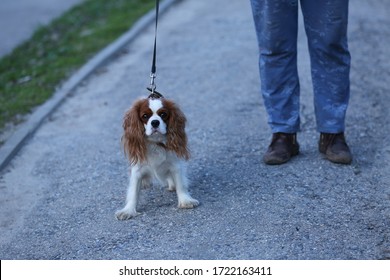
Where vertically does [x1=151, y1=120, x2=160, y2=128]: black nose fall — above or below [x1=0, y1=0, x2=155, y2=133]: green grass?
above

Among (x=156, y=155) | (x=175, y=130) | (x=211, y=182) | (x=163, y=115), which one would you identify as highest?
(x=163, y=115)

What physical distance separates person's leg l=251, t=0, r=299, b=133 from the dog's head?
3.08ft

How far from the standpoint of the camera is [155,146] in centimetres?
464

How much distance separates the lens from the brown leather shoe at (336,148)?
5.29 m

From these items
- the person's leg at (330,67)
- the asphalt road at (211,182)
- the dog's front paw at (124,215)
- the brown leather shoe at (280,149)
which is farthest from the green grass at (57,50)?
the person's leg at (330,67)

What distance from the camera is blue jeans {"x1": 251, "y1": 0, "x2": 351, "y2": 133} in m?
5.03

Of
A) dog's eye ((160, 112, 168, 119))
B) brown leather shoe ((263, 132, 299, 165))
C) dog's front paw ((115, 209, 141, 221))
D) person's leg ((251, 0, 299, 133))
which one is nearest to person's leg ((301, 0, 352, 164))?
person's leg ((251, 0, 299, 133))

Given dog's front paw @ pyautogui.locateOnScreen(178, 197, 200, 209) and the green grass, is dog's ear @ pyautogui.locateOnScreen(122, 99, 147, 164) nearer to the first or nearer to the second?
dog's front paw @ pyautogui.locateOnScreen(178, 197, 200, 209)

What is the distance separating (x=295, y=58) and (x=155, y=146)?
132 cm

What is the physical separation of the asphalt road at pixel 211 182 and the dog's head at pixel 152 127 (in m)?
0.46

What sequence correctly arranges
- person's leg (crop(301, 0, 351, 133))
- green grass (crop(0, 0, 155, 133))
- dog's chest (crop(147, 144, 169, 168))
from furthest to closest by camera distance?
1. green grass (crop(0, 0, 155, 133))
2. person's leg (crop(301, 0, 351, 133))
3. dog's chest (crop(147, 144, 169, 168))

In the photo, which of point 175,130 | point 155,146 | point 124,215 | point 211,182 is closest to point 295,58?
point 211,182

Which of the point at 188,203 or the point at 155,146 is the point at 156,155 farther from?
the point at 188,203

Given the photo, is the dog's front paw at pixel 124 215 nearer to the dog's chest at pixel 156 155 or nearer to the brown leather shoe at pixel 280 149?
the dog's chest at pixel 156 155
